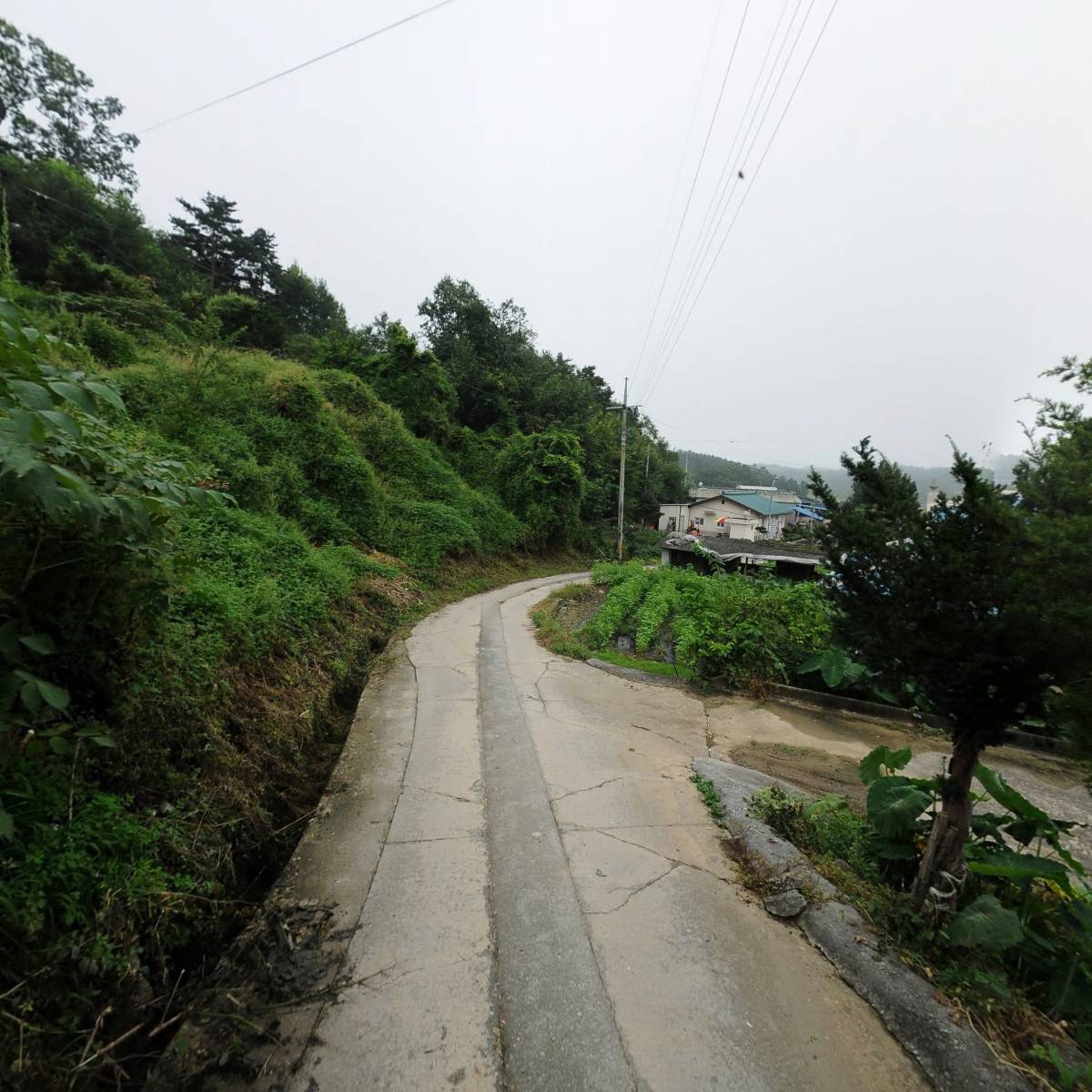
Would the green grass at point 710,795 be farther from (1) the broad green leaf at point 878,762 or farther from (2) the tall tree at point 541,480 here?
(2) the tall tree at point 541,480

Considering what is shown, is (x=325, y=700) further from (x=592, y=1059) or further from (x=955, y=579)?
(x=955, y=579)

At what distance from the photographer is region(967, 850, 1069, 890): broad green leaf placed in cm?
246

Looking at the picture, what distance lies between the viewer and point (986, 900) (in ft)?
8.36

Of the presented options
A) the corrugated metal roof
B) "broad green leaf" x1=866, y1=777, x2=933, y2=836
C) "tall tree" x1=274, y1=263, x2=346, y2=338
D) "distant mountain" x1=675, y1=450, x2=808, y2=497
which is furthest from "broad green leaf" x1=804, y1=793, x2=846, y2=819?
"distant mountain" x1=675, y1=450, x2=808, y2=497

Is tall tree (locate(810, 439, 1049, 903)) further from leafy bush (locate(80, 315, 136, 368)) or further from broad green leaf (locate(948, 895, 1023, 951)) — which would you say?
leafy bush (locate(80, 315, 136, 368))

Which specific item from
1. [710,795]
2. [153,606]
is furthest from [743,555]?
[153,606]

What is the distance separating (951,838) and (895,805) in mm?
368

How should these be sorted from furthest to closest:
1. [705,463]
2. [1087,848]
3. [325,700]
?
[705,463]
[325,700]
[1087,848]

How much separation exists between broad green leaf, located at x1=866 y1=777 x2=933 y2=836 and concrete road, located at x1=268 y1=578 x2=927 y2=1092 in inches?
38.4

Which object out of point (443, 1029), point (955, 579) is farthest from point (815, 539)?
point (443, 1029)

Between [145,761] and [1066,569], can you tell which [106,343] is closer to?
[145,761]

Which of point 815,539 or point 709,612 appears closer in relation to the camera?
point 815,539

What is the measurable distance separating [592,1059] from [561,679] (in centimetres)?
506

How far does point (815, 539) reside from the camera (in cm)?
310
